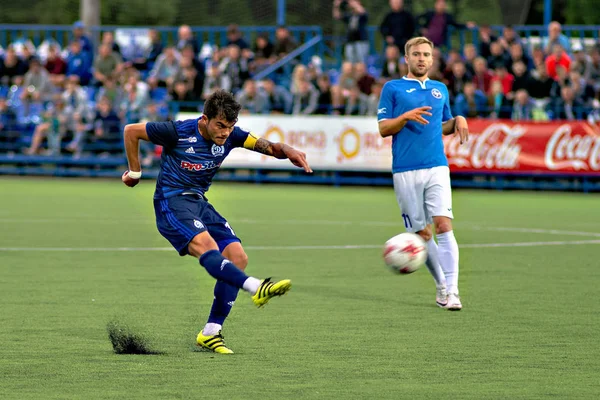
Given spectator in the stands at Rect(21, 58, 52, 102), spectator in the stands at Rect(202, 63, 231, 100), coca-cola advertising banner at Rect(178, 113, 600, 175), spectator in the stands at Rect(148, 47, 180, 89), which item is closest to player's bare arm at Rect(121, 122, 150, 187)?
coca-cola advertising banner at Rect(178, 113, 600, 175)

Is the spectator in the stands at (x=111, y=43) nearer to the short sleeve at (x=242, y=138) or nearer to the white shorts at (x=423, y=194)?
the white shorts at (x=423, y=194)

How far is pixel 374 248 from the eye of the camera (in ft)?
47.7

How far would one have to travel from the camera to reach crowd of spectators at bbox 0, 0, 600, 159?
24.2 meters

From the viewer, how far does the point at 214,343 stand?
7.66 meters

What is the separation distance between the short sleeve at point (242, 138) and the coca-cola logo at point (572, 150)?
16.5m

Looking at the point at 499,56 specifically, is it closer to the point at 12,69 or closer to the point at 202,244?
the point at 12,69

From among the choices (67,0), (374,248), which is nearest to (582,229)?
(374,248)

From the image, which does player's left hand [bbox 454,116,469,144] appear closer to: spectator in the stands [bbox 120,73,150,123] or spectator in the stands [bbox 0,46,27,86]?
spectator in the stands [bbox 120,73,150,123]

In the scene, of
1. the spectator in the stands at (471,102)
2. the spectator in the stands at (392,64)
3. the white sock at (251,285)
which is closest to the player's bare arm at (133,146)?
the white sock at (251,285)

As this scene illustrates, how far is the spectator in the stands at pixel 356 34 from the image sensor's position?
27.1 metres

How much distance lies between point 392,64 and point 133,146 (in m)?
17.5

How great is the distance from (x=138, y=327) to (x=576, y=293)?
13.4 feet

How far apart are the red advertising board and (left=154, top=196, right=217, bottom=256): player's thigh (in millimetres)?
16432

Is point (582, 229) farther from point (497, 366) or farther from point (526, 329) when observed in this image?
point (497, 366)
